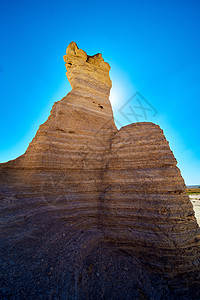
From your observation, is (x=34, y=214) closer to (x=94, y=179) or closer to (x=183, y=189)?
(x=94, y=179)

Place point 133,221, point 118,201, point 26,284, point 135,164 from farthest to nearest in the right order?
1. point 135,164
2. point 118,201
3. point 133,221
4. point 26,284

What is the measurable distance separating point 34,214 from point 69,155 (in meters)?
2.63

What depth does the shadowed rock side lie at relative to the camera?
3699 millimetres

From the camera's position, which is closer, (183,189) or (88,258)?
(88,258)

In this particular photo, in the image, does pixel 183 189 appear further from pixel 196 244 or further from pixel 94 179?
pixel 94 179

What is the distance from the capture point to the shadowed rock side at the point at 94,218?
370cm

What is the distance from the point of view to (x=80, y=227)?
17.0 ft

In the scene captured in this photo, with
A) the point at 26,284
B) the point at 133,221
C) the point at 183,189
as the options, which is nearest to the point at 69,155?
the point at 133,221

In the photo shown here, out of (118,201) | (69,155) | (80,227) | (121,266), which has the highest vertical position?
(69,155)

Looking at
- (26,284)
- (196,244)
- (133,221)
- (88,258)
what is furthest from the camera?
(133,221)

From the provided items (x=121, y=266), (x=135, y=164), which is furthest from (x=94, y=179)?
(x=121, y=266)

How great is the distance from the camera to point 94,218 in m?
5.64

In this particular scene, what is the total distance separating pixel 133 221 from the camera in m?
5.07

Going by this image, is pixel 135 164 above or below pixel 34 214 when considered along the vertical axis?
above
